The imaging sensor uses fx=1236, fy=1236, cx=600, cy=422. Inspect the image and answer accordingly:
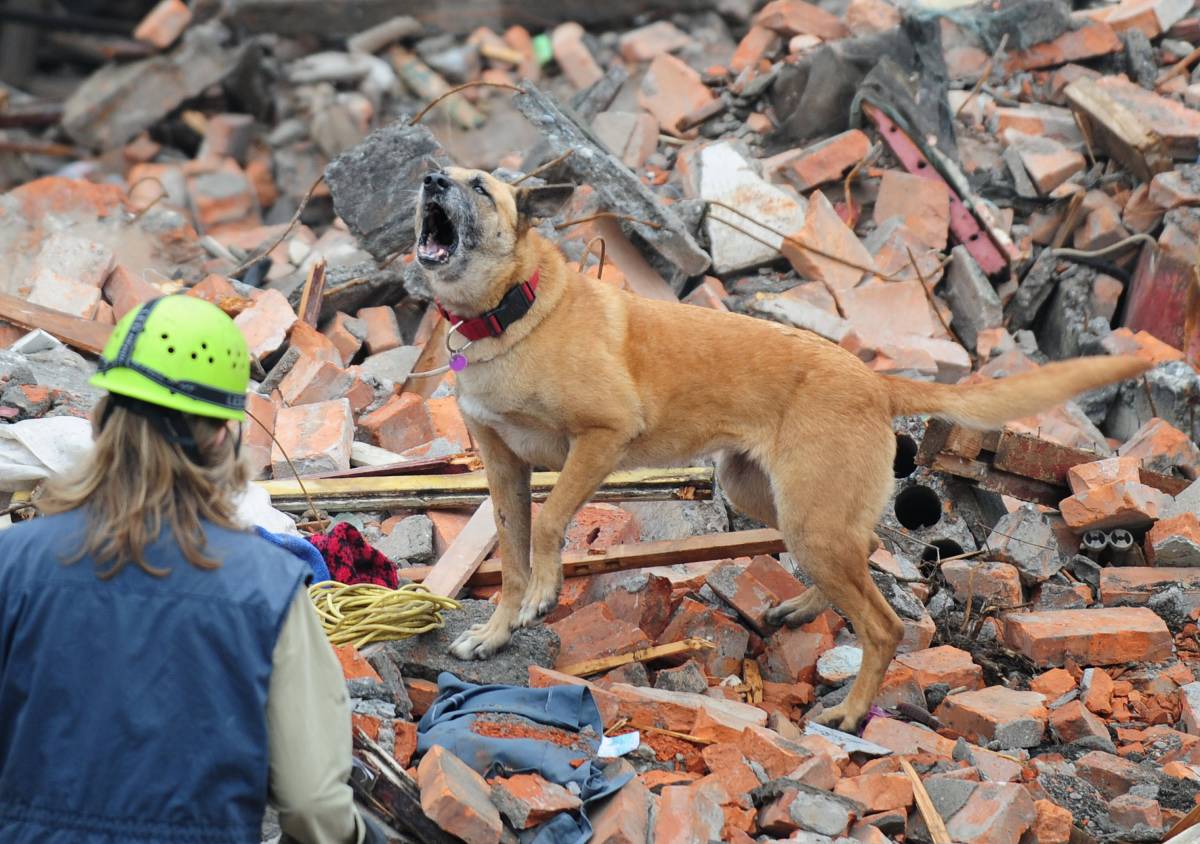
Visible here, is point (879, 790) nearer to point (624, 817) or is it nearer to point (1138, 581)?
point (624, 817)

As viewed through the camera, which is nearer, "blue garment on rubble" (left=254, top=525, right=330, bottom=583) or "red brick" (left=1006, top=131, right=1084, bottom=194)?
"blue garment on rubble" (left=254, top=525, right=330, bottom=583)

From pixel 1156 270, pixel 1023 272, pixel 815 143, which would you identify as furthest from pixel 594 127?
pixel 1156 270

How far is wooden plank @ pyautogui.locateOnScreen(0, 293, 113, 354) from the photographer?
798cm

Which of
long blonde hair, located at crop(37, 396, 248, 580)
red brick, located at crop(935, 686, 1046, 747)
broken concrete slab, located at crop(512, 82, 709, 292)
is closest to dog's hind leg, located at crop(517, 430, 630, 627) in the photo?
red brick, located at crop(935, 686, 1046, 747)

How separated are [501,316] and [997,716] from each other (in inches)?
108

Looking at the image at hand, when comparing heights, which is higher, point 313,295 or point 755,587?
point 313,295

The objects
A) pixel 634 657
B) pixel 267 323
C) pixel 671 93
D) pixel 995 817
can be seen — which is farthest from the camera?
pixel 671 93

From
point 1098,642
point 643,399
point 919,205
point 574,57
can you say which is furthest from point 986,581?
point 574,57

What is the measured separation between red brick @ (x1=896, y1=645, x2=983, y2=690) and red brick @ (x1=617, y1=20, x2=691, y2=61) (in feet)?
28.0

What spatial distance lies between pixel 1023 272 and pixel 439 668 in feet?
22.5

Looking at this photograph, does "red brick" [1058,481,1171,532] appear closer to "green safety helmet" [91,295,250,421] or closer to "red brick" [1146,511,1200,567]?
"red brick" [1146,511,1200,567]

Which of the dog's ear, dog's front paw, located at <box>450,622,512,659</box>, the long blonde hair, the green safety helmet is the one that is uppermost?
the green safety helmet

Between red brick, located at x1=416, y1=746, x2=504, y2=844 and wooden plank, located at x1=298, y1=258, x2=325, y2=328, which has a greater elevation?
red brick, located at x1=416, y1=746, x2=504, y2=844

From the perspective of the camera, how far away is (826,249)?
9500mm
